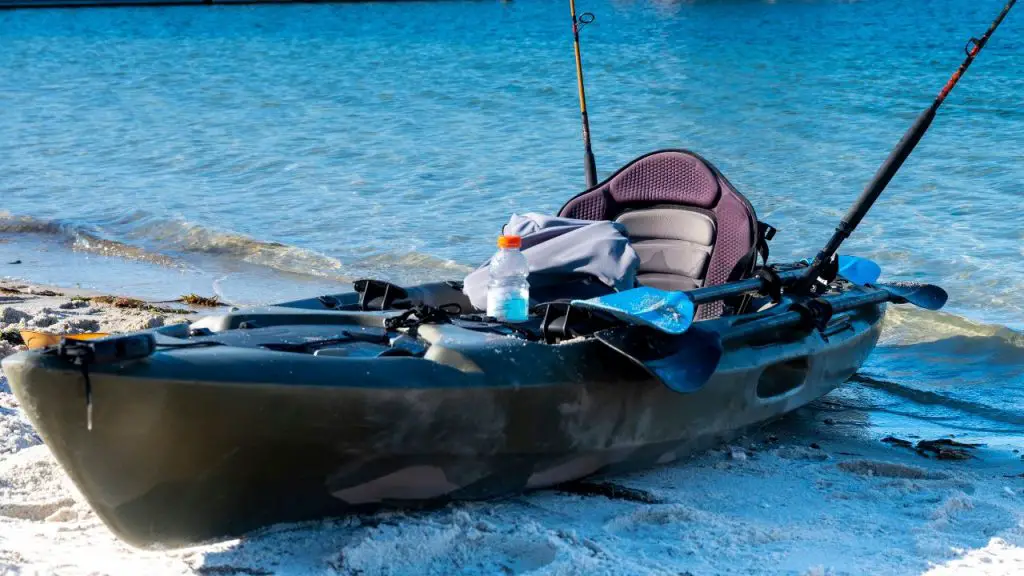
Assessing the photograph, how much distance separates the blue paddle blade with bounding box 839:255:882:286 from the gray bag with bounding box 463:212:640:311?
1.51 metres

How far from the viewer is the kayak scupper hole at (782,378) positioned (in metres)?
5.31

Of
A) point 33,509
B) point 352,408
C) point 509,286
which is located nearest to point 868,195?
point 509,286

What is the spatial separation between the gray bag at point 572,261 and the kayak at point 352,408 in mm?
254

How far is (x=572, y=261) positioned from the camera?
482 centimetres

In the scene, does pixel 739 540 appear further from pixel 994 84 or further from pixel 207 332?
pixel 994 84

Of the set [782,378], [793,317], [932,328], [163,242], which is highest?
[793,317]

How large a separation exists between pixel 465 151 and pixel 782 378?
9.28m

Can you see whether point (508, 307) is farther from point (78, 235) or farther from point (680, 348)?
point (78, 235)

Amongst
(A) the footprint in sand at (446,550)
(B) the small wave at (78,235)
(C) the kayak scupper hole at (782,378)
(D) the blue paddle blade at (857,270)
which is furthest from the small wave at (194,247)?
(A) the footprint in sand at (446,550)

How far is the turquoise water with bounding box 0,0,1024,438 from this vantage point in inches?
364

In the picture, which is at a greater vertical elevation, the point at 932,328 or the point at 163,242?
the point at 932,328

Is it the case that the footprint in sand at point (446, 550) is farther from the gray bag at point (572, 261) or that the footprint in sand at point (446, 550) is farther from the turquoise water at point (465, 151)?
the turquoise water at point (465, 151)

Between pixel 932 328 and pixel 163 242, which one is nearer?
pixel 932 328

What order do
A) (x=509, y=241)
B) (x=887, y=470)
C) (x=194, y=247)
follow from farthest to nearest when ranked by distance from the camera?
1. (x=194, y=247)
2. (x=887, y=470)
3. (x=509, y=241)
